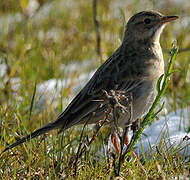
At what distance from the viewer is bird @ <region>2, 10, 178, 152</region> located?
171 inches

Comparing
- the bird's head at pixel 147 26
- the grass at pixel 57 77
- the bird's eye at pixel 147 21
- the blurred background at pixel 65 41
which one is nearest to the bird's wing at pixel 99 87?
the grass at pixel 57 77

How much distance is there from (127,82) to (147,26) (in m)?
0.80

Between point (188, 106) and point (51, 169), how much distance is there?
217 cm

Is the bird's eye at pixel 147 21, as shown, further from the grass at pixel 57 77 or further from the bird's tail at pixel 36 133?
the bird's tail at pixel 36 133

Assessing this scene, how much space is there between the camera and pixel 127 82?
14.7 ft

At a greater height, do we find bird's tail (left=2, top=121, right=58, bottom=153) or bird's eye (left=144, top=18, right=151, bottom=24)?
bird's eye (left=144, top=18, right=151, bottom=24)

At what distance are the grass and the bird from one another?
0.53 ft

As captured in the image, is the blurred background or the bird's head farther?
the blurred background

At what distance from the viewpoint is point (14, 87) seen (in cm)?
603

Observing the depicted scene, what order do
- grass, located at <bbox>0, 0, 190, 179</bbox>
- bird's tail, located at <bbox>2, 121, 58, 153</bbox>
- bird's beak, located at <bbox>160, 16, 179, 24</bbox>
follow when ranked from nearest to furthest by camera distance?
grass, located at <bbox>0, 0, 190, 179</bbox>, bird's tail, located at <bbox>2, 121, 58, 153</bbox>, bird's beak, located at <bbox>160, 16, 179, 24</bbox>

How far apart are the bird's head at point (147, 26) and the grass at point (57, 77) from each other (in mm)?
230

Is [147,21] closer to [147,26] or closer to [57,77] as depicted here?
A: [147,26]

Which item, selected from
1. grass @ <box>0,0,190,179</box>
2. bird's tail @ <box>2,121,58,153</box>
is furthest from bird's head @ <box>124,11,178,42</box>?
bird's tail @ <box>2,121,58,153</box>

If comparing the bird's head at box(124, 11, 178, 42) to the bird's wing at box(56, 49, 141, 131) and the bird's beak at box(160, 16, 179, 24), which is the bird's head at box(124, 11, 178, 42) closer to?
the bird's beak at box(160, 16, 179, 24)
